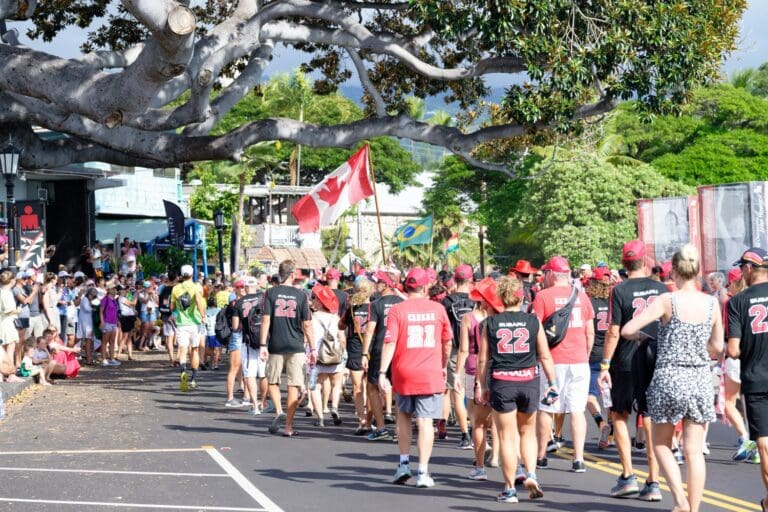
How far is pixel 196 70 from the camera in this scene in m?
16.2

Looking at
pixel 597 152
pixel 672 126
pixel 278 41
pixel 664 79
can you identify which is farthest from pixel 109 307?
pixel 672 126

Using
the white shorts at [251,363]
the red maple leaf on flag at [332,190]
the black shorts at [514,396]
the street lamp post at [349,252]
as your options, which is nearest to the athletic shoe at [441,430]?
the white shorts at [251,363]

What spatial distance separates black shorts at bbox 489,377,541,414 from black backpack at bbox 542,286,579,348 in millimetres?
1209

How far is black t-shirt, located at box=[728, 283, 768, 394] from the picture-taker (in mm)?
8125

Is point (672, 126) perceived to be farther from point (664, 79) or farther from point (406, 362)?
point (406, 362)

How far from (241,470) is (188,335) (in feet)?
29.2

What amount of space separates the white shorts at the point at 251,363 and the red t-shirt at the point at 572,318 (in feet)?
20.2

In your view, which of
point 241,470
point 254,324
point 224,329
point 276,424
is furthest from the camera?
point 224,329

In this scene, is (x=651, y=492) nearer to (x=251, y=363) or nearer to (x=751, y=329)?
(x=751, y=329)

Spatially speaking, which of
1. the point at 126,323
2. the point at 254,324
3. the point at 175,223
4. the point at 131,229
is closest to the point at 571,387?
the point at 254,324

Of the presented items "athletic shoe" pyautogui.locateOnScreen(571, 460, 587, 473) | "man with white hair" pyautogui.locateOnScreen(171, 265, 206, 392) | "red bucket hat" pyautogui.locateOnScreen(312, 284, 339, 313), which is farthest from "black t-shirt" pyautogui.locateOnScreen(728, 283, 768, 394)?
"man with white hair" pyautogui.locateOnScreen(171, 265, 206, 392)

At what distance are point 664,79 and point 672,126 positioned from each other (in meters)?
41.6

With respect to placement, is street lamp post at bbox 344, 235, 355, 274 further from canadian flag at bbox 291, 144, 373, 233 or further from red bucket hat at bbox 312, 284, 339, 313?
red bucket hat at bbox 312, 284, 339, 313

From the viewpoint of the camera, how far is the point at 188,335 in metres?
19.4
